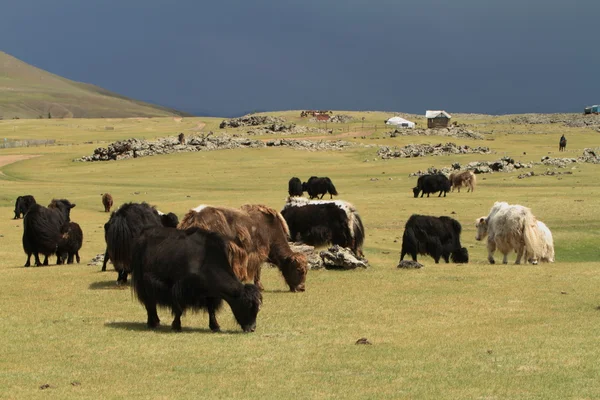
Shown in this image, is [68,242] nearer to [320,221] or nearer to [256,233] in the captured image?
[320,221]

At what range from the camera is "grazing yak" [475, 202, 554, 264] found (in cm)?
1995

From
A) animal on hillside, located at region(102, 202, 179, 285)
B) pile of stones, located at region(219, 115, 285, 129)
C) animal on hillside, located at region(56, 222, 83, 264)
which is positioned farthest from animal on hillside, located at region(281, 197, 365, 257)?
pile of stones, located at region(219, 115, 285, 129)

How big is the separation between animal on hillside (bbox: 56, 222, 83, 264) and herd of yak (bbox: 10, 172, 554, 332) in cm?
3

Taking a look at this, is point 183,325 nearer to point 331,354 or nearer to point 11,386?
point 331,354

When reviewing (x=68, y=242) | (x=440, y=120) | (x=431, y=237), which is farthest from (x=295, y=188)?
(x=440, y=120)

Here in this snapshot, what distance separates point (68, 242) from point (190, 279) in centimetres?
1022

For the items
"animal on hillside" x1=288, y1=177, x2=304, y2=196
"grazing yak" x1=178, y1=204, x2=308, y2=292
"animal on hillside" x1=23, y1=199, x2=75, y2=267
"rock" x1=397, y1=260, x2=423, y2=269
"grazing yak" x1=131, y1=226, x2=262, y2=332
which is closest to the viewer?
"grazing yak" x1=131, y1=226, x2=262, y2=332

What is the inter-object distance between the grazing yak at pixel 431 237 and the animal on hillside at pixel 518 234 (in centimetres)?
115

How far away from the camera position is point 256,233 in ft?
50.8

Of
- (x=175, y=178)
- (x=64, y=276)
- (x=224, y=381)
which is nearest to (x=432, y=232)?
(x=64, y=276)

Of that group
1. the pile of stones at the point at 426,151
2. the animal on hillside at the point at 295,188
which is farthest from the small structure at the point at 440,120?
the animal on hillside at the point at 295,188

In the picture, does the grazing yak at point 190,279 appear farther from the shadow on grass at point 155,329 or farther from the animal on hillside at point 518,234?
the animal on hillside at point 518,234

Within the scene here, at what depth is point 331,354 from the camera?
9992mm

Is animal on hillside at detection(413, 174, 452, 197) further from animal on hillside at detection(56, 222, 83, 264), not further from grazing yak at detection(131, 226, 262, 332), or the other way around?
grazing yak at detection(131, 226, 262, 332)
